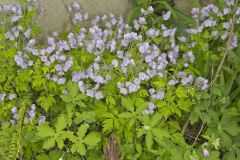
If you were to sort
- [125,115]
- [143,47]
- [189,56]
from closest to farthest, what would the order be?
[125,115], [143,47], [189,56]

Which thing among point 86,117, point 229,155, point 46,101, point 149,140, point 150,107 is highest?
point 46,101

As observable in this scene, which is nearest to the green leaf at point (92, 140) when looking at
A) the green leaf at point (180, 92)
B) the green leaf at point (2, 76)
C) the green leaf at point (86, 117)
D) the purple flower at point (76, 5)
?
the green leaf at point (86, 117)

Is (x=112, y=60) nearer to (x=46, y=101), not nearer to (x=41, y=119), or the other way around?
(x=46, y=101)

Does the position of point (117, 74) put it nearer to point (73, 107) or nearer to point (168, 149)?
point (73, 107)

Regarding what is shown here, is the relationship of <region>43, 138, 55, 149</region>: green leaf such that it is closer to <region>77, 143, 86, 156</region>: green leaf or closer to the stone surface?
<region>77, 143, 86, 156</region>: green leaf

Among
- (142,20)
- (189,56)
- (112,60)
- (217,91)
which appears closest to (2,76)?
(112,60)

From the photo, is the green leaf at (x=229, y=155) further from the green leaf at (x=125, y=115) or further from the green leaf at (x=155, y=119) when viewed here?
the green leaf at (x=125, y=115)

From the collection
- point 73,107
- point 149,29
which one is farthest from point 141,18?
point 73,107

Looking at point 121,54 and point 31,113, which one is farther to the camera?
point 121,54
